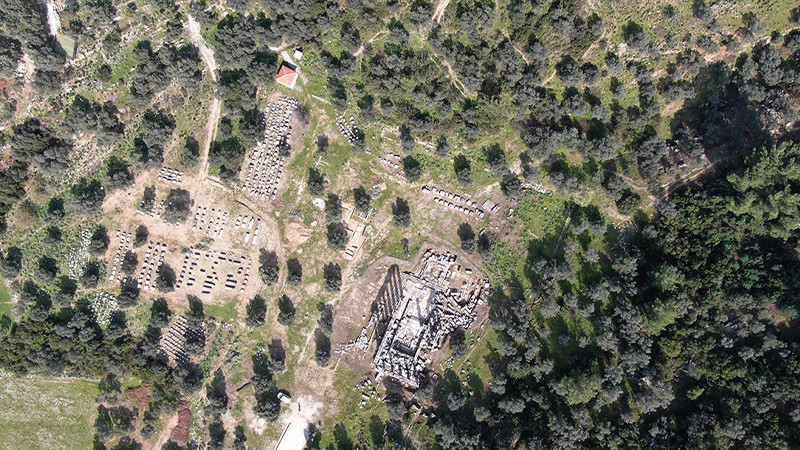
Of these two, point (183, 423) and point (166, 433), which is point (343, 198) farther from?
point (166, 433)

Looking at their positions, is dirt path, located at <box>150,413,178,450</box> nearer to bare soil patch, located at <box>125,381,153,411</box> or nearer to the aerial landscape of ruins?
the aerial landscape of ruins

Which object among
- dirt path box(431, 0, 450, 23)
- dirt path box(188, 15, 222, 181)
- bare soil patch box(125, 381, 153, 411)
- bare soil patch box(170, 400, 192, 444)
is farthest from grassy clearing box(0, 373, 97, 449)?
dirt path box(431, 0, 450, 23)

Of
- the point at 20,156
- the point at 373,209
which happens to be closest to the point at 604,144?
the point at 373,209

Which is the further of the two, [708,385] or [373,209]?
[373,209]

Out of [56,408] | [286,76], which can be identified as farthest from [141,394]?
[286,76]

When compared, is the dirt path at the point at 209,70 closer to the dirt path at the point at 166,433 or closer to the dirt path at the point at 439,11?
the dirt path at the point at 439,11

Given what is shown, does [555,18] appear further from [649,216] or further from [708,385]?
[708,385]

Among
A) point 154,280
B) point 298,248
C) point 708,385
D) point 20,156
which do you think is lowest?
point 154,280
